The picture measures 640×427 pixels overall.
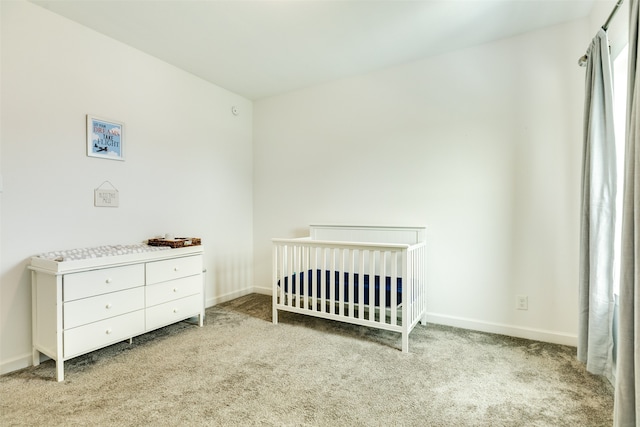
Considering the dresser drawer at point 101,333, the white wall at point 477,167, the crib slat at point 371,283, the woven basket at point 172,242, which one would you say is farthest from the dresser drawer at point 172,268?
the crib slat at point 371,283

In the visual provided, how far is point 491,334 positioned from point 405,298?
0.88 m

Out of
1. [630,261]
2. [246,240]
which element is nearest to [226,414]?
[630,261]

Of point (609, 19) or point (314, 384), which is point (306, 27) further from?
point (314, 384)

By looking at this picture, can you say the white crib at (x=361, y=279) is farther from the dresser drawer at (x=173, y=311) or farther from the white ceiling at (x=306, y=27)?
the white ceiling at (x=306, y=27)

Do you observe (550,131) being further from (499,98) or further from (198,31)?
(198,31)

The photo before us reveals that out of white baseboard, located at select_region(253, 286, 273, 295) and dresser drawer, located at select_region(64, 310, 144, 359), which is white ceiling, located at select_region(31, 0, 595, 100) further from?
white baseboard, located at select_region(253, 286, 273, 295)

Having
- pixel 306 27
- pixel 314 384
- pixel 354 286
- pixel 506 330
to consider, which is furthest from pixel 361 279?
pixel 306 27

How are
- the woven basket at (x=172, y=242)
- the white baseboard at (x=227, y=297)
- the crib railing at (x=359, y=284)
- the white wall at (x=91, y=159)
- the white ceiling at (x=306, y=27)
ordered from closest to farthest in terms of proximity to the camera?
the white wall at (x=91, y=159) → the white ceiling at (x=306, y=27) → the crib railing at (x=359, y=284) → the woven basket at (x=172, y=242) → the white baseboard at (x=227, y=297)

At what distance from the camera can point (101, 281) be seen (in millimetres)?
1940

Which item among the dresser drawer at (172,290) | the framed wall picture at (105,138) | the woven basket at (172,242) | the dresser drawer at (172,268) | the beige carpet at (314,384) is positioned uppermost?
the framed wall picture at (105,138)

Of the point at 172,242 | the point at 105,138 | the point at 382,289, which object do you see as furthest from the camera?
the point at 172,242

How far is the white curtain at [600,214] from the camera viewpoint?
1651 mm

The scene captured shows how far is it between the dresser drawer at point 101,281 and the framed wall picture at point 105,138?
36.3 inches

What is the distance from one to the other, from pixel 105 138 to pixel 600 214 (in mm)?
3353
